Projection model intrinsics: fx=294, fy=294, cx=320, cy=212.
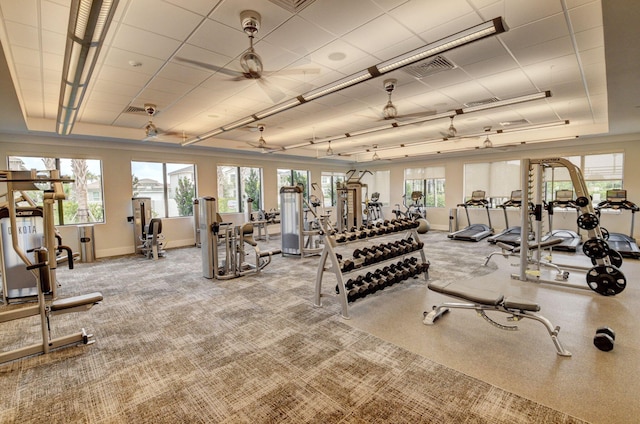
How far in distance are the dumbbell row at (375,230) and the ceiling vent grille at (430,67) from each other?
212cm

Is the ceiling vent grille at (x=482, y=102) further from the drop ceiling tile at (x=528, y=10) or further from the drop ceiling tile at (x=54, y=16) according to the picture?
the drop ceiling tile at (x=54, y=16)

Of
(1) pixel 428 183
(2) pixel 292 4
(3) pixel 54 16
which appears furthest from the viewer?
(1) pixel 428 183

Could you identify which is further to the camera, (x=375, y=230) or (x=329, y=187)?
(x=329, y=187)

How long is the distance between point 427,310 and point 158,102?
5.38 meters

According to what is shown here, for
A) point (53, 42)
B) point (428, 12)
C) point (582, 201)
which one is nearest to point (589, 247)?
point (582, 201)

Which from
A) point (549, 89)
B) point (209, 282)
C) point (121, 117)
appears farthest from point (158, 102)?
point (549, 89)

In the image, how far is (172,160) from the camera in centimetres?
844

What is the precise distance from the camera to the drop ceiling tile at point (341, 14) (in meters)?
2.62

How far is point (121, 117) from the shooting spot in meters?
6.02

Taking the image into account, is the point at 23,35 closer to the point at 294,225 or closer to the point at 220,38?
the point at 220,38

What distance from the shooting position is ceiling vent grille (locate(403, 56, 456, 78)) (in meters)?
3.73

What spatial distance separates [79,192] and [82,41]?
6110 mm

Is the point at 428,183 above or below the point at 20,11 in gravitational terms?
below

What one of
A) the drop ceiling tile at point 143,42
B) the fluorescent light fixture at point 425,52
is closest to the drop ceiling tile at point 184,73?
the drop ceiling tile at point 143,42
